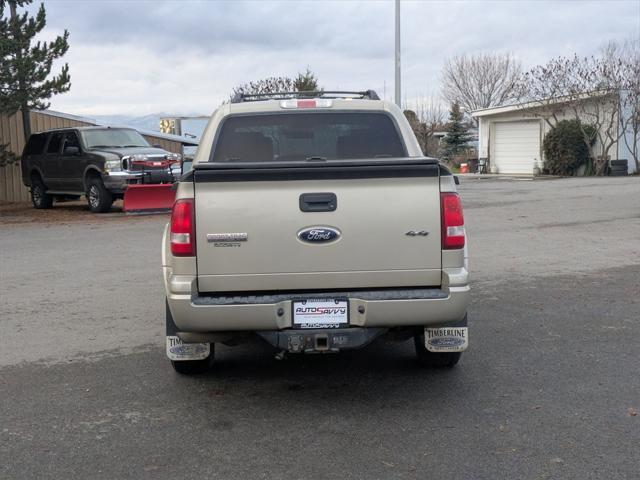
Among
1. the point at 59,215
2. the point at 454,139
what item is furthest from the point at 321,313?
the point at 454,139

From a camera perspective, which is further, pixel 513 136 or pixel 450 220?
pixel 513 136

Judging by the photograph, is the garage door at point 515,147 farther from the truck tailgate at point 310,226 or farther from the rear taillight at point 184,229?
the rear taillight at point 184,229

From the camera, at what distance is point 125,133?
19.6 meters

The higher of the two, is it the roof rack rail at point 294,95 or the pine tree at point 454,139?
the pine tree at point 454,139

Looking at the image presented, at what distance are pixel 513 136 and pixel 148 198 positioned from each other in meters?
24.5

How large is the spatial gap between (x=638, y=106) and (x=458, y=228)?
98.3 feet

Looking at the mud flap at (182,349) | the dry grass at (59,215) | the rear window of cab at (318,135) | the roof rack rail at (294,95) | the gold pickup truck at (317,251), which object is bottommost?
the mud flap at (182,349)

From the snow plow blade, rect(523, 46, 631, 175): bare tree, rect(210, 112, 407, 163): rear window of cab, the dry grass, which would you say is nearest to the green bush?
rect(523, 46, 631, 175): bare tree

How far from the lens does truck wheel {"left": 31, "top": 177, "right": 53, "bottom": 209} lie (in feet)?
68.9

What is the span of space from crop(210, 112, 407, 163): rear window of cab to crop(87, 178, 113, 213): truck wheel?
12812mm

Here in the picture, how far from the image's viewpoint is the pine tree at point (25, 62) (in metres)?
20.0

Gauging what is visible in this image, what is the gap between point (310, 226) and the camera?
469cm

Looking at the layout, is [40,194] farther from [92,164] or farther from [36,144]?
[92,164]

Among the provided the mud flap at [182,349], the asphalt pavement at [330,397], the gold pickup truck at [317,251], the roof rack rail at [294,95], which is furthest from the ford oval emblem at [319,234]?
the roof rack rail at [294,95]
